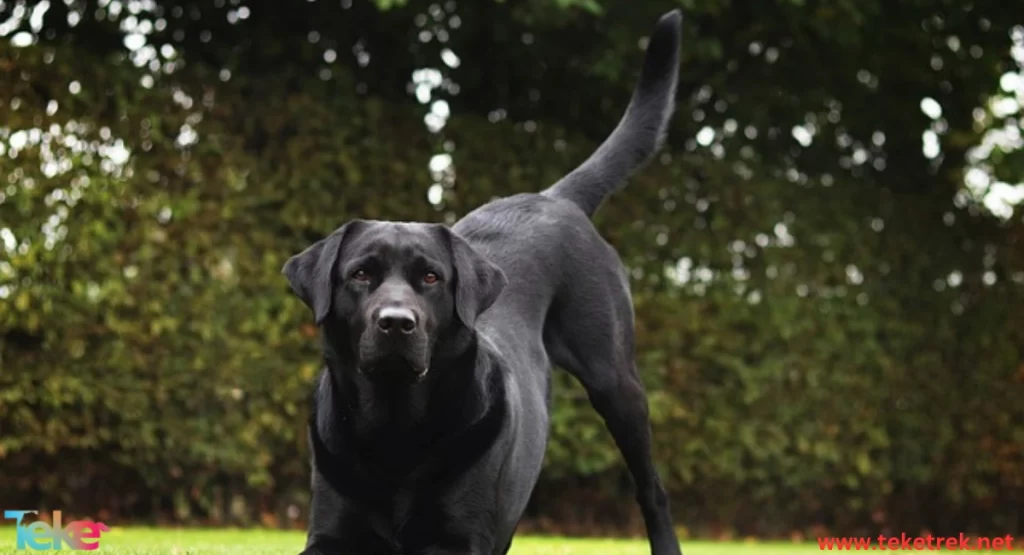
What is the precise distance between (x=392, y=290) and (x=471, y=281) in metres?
0.30

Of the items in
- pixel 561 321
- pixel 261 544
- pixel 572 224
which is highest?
pixel 572 224

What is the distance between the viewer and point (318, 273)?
3982mm

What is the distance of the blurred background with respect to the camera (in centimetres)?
Result: 826

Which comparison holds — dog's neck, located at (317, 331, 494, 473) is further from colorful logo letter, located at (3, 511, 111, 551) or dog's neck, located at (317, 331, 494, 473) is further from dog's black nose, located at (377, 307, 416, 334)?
colorful logo letter, located at (3, 511, 111, 551)

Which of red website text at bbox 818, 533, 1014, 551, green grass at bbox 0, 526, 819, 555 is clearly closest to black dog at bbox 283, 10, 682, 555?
green grass at bbox 0, 526, 819, 555

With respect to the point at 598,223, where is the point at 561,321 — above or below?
above

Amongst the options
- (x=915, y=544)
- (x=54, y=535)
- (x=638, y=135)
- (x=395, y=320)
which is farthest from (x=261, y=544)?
(x=915, y=544)

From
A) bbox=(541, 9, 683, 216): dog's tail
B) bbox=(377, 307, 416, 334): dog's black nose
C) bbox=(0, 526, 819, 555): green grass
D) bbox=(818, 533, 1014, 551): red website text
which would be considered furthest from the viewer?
bbox=(818, 533, 1014, 551): red website text

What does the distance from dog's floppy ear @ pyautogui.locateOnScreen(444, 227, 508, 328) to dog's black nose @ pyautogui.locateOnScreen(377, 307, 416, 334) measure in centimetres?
26

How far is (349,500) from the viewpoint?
13.0 ft

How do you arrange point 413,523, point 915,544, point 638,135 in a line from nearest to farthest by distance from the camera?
point 413,523, point 638,135, point 915,544

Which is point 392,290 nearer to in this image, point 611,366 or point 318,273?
point 318,273

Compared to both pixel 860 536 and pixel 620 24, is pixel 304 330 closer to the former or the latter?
pixel 620 24

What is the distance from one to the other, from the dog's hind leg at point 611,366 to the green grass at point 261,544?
1.44 metres
